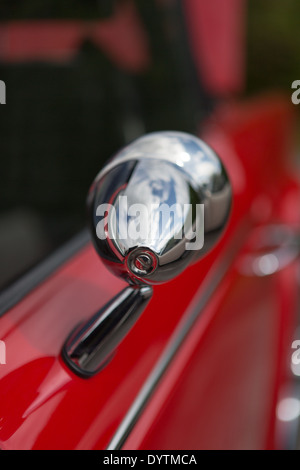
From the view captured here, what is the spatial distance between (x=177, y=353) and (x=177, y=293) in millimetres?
115

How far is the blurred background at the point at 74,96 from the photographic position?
1.26m

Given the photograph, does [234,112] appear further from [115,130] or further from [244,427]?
[244,427]

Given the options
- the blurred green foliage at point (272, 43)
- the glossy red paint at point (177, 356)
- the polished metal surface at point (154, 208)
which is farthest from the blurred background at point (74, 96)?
the blurred green foliage at point (272, 43)

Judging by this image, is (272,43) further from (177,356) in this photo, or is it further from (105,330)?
(105,330)

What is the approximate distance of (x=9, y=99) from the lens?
140 cm

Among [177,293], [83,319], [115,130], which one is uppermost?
[115,130]

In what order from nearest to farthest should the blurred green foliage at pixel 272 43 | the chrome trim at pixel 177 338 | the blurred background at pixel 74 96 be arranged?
the chrome trim at pixel 177 338 → the blurred background at pixel 74 96 → the blurred green foliage at pixel 272 43

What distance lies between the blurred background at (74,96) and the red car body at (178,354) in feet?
0.47

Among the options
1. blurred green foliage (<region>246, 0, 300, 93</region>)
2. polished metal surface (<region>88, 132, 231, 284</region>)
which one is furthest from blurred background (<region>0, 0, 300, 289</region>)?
blurred green foliage (<region>246, 0, 300, 93</region>)

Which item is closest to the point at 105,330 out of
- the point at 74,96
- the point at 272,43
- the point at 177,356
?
the point at 177,356

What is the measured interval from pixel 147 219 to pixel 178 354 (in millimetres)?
451

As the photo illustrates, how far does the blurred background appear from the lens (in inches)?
49.8

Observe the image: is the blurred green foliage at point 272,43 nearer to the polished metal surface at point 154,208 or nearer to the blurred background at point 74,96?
the blurred background at point 74,96

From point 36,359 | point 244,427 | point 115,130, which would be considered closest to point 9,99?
point 115,130
